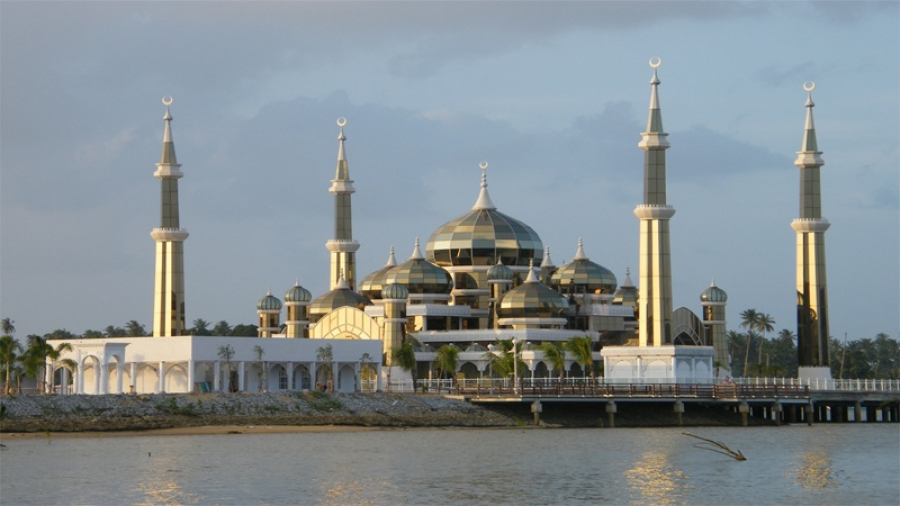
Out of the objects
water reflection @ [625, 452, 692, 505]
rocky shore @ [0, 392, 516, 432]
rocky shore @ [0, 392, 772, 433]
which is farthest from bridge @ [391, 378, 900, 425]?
water reflection @ [625, 452, 692, 505]

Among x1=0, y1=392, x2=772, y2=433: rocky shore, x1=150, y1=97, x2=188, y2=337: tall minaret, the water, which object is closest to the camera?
the water

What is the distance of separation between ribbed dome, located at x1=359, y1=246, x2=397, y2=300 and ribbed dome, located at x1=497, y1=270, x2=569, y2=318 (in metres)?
11.5

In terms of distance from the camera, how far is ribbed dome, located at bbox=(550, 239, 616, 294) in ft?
412

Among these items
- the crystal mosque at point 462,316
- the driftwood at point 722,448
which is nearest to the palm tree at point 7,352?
the crystal mosque at point 462,316

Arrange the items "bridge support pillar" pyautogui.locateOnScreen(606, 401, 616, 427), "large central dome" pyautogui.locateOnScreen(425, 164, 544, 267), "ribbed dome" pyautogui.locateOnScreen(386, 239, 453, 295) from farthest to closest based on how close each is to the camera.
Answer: "large central dome" pyautogui.locateOnScreen(425, 164, 544, 267), "ribbed dome" pyautogui.locateOnScreen(386, 239, 453, 295), "bridge support pillar" pyautogui.locateOnScreen(606, 401, 616, 427)

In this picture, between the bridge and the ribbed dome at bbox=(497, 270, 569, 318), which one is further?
the ribbed dome at bbox=(497, 270, 569, 318)

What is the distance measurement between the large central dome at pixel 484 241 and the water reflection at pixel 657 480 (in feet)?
194

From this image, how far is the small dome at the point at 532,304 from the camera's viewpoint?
117 m

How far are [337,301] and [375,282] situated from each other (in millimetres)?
4797

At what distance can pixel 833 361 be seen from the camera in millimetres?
168875

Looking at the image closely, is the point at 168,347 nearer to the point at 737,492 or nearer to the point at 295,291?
the point at 295,291

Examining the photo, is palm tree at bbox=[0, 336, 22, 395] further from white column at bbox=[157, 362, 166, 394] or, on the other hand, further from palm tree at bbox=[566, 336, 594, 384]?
palm tree at bbox=[566, 336, 594, 384]

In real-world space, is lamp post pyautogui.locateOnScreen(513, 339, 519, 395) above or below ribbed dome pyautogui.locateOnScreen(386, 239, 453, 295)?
below

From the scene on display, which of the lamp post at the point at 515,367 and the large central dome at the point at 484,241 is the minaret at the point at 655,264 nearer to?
the lamp post at the point at 515,367
